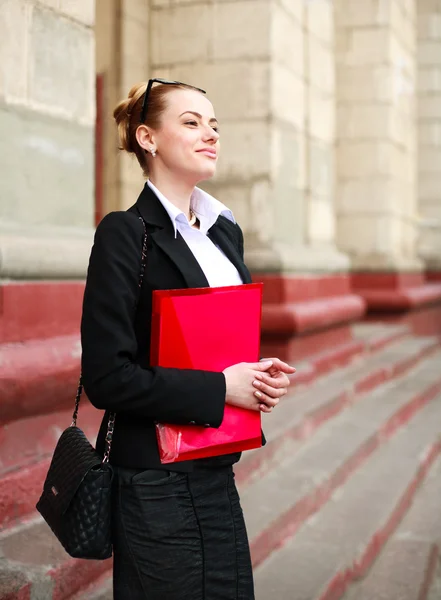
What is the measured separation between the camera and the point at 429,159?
11.2m

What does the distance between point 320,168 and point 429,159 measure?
5.25 m

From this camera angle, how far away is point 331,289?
6.40 m

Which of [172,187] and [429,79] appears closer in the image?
[172,187]

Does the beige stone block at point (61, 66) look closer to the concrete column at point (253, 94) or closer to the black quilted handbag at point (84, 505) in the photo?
the black quilted handbag at point (84, 505)

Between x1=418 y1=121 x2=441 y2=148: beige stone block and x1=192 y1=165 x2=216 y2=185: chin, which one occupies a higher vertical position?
x1=418 y1=121 x2=441 y2=148: beige stone block

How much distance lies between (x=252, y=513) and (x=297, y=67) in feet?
11.4

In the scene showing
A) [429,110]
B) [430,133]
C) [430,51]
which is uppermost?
[430,51]

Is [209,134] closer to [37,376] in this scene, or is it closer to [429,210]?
[37,376]

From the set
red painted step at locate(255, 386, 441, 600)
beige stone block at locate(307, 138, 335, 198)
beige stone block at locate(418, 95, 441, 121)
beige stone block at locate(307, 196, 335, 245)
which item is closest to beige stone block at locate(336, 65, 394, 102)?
beige stone block at locate(307, 138, 335, 198)

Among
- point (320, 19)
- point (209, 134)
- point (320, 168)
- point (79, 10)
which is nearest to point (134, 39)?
point (320, 19)

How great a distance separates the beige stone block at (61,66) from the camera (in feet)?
9.36

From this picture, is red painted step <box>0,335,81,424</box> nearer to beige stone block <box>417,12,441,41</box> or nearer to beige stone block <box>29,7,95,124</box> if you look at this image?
beige stone block <box>29,7,95,124</box>

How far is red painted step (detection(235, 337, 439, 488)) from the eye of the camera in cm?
404

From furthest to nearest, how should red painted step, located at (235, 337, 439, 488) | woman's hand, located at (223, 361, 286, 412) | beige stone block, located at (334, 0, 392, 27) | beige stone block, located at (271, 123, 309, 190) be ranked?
1. beige stone block, located at (334, 0, 392, 27)
2. beige stone block, located at (271, 123, 309, 190)
3. red painted step, located at (235, 337, 439, 488)
4. woman's hand, located at (223, 361, 286, 412)
